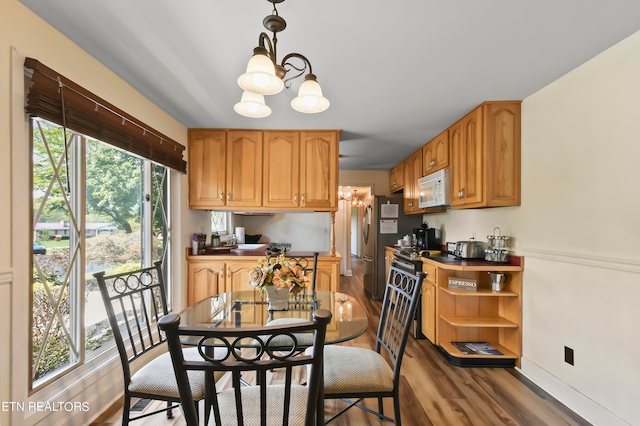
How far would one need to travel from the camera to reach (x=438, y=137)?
10.9ft

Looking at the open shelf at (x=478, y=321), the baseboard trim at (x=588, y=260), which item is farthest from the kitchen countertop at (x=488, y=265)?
the open shelf at (x=478, y=321)

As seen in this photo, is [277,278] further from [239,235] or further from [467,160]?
[239,235]

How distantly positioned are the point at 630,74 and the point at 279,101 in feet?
7.27

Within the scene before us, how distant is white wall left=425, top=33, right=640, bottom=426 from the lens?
5.37 feet

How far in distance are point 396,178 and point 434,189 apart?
1.68 meters

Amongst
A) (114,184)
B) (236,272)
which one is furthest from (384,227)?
(114,184)

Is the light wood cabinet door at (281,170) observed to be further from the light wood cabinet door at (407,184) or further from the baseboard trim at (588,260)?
the baseboard trim at (588,260)

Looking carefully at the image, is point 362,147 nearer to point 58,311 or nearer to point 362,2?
point 362,2

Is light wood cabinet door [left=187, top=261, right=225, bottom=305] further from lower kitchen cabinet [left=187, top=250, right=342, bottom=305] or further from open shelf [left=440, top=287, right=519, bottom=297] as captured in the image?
open shelf [left=440, top=287, right=519, bottom=297]

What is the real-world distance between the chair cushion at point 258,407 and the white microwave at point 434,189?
251 centimetres

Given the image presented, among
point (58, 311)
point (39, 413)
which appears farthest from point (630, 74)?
point (39, 413)

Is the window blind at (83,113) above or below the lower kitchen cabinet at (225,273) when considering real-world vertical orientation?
above

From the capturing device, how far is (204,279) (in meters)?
3.17

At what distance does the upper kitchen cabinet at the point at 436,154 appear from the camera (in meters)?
3.15
